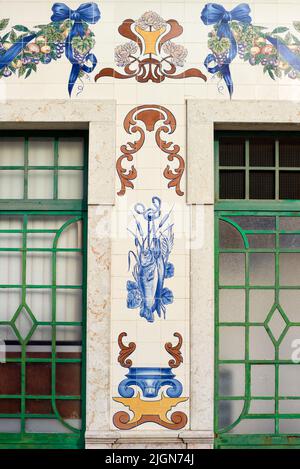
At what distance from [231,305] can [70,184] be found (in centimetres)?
189

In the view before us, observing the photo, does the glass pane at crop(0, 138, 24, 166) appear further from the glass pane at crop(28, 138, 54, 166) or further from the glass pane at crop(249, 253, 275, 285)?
the glass pane at crop(249, 253, 275, 285)

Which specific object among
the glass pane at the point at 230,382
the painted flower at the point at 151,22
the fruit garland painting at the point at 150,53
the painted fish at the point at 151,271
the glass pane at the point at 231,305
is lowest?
the glass pane at the point at 230,382

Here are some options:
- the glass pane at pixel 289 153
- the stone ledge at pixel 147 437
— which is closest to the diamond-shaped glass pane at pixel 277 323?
A: the stone ledge at pixel 147 437

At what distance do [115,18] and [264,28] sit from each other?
137cm

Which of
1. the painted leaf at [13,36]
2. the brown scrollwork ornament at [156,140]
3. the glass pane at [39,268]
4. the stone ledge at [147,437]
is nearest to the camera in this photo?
the stone ledge at [147,437]

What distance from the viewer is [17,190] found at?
7.17m

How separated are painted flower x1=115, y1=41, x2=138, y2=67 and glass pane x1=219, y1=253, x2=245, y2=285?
1.99 m

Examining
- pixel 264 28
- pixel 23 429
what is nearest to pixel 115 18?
pixel 264 28

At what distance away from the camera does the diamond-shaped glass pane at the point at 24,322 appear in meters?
7.04

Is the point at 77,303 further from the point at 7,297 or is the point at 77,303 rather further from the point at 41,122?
the point at 41,122

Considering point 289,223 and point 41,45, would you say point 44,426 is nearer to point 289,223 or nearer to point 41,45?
point 289,223

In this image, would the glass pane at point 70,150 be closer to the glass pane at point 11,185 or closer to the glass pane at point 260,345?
the glass pane at point 11,185

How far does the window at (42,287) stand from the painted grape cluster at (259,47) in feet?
4.98

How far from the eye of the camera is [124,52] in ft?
22.8
